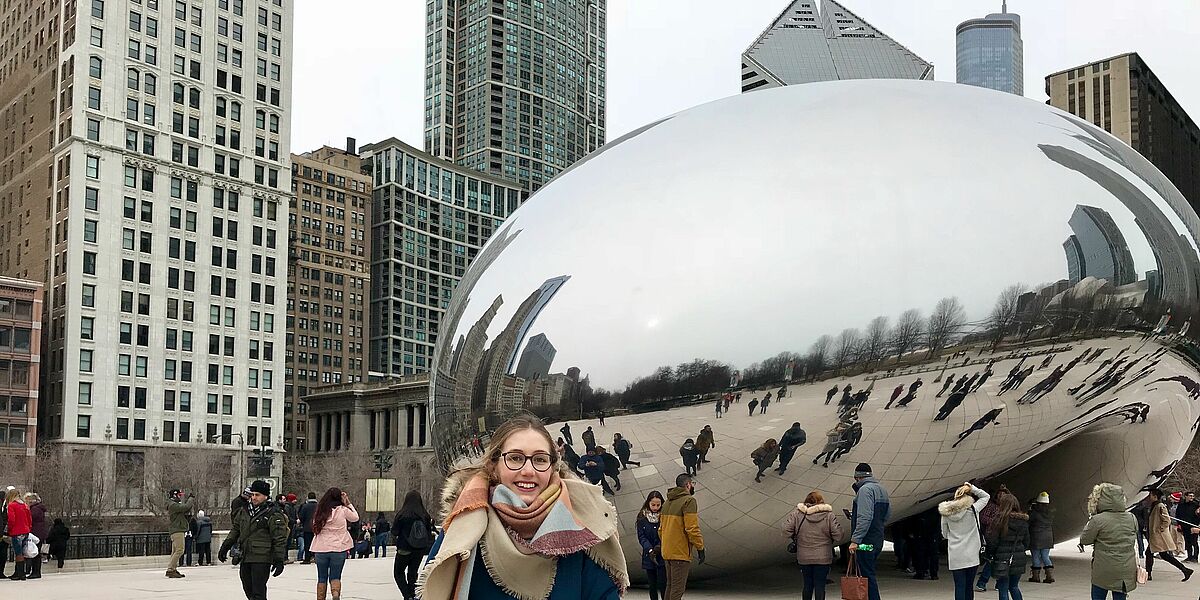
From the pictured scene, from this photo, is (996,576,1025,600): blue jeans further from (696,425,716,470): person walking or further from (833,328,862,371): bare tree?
(696,425,716,470): person walking

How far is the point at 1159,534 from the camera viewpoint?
17047 millimetres

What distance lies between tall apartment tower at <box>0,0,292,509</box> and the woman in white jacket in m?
80.0

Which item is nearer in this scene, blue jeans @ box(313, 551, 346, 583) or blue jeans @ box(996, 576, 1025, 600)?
blue jeans @ box(996, 576, 1025, 600)

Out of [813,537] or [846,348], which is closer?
[813,537]

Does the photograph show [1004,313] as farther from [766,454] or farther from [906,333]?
[766,454]

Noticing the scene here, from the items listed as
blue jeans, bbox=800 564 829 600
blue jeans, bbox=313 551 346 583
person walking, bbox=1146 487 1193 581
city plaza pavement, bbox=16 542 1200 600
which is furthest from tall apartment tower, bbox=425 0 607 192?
blue jeans, bbox=800 564 829 600

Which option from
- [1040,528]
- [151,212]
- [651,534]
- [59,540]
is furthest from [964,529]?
[151,212]

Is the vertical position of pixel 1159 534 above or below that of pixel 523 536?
below

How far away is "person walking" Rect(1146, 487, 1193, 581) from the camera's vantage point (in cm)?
1680

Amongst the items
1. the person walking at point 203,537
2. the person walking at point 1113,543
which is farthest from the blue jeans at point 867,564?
the person walking at point 203,537

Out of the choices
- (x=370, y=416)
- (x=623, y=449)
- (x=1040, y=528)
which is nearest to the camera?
(x=623, y=449)

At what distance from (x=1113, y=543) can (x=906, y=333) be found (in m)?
3.11

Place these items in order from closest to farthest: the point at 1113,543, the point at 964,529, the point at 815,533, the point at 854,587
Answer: the point at 1113,543
the point at 854,587
the point at 964,529
the point at 815,533

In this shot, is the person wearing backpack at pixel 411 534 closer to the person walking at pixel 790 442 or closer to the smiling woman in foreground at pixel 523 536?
the person walking at pixel 790 442
